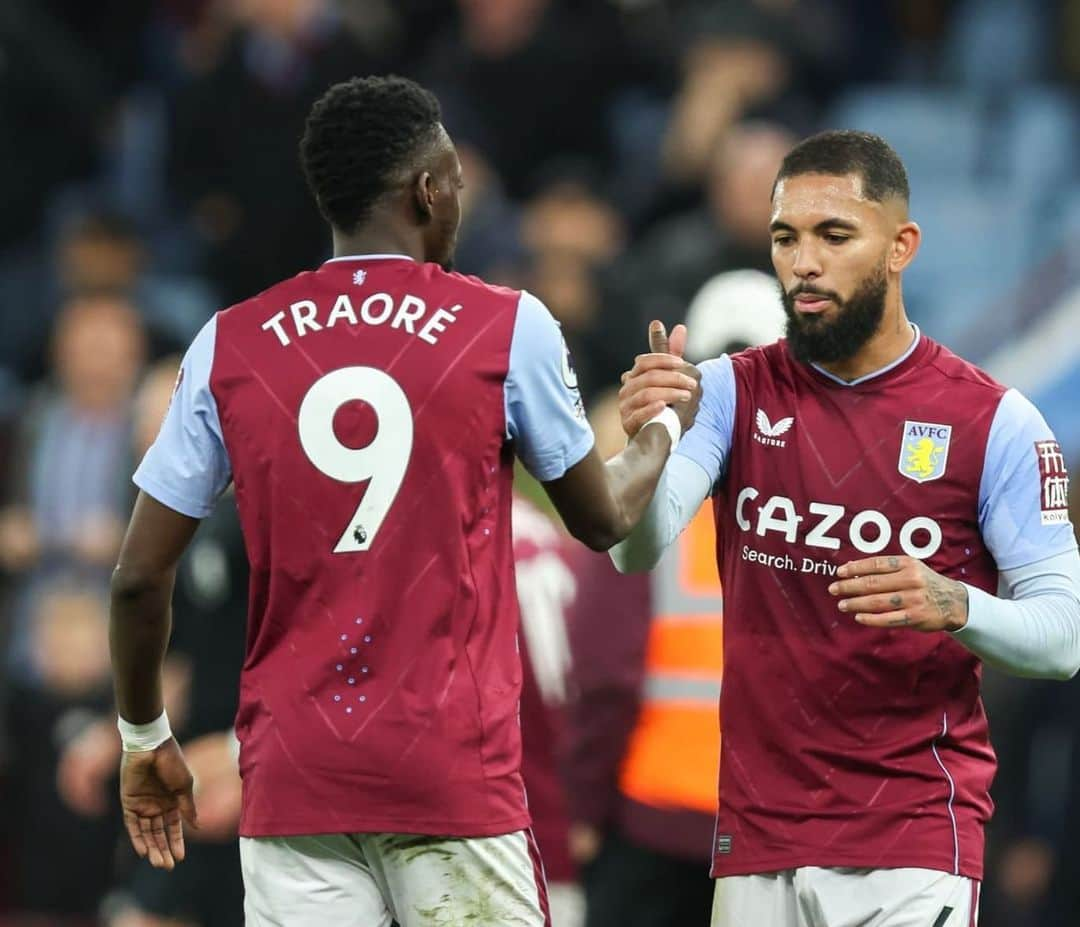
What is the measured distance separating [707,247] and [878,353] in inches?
192

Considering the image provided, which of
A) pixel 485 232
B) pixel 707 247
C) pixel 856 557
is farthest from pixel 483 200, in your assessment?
pixel 856 557

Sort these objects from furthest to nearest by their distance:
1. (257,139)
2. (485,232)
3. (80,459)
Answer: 1. (257,139)
2. (485,232)
3. (80,459)

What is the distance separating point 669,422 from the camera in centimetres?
431

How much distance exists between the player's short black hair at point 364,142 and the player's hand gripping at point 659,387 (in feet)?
2.02

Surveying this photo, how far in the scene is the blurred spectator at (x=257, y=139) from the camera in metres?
10.2

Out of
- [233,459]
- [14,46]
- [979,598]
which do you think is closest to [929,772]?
[979,598]

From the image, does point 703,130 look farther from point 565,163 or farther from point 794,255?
point 794,255

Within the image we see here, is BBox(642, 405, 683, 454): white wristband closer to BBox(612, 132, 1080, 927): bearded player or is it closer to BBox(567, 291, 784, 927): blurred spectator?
BBox(612, 132, 1080, 927): bearded player

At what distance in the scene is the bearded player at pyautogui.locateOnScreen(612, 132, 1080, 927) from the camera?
4.28 metres

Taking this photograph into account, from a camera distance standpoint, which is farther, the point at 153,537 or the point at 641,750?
the point at 641,750

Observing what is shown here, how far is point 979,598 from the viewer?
4113 millimetres

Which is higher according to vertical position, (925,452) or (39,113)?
(39,113)

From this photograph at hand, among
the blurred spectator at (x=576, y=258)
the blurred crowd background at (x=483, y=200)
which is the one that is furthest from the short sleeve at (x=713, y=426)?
the blurred spectator at (x=576, y=258)

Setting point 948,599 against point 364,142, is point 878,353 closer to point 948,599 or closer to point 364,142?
point 948,599
